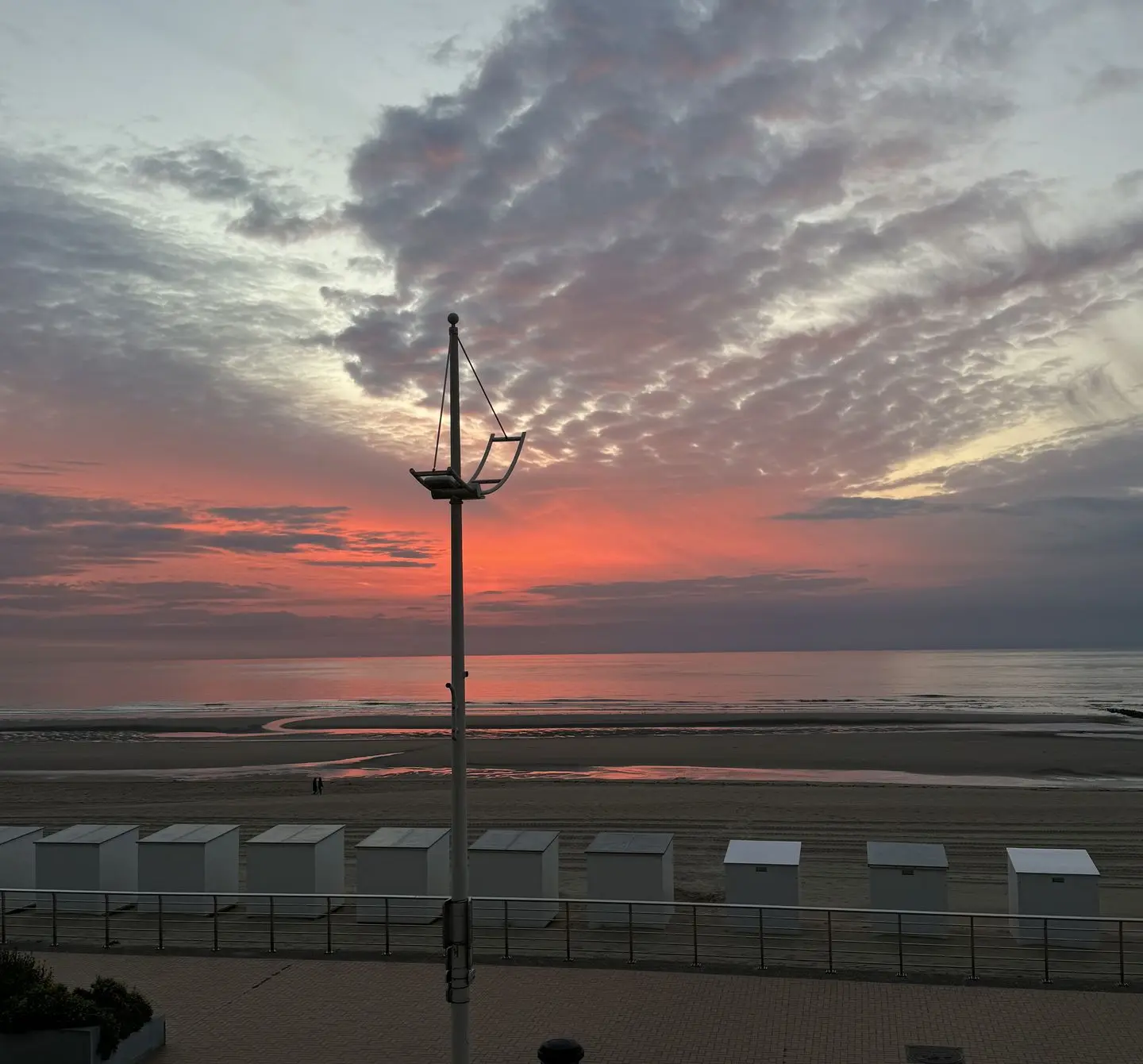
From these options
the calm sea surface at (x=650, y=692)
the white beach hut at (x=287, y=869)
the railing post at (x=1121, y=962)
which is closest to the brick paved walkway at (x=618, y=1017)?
the railing post at (x=1121, y=962)

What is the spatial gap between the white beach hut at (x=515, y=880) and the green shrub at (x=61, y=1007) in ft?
24.8

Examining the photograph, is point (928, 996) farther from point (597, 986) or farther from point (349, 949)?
point (349, 949)

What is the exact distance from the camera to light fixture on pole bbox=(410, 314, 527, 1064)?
9844 millimetres

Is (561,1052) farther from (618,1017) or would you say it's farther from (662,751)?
(662,751)

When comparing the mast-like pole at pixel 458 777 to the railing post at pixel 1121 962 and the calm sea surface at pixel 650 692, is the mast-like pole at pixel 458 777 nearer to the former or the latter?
the railing post at pixel 1121 962

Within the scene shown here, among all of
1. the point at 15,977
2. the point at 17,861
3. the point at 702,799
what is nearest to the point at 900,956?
the point at 15,977

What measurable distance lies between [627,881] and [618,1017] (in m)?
5.57

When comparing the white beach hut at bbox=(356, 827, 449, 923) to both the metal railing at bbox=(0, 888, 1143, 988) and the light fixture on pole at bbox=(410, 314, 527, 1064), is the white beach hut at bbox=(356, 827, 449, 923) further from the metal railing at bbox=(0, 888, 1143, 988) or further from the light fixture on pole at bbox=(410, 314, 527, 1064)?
the light fixture on pole at bbox=(410, 314, 527, 1064)

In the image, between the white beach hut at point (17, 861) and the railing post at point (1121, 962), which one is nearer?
the railing post at point (1121, 962)

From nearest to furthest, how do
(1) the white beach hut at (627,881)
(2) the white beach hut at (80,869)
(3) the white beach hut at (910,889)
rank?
(3) the white beach hut at (910,889) → (1) the white beach hut at (627,881) → (2) the white beach hut at (80,869)

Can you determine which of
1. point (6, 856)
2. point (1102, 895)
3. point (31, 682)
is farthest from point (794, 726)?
point (31, 682)

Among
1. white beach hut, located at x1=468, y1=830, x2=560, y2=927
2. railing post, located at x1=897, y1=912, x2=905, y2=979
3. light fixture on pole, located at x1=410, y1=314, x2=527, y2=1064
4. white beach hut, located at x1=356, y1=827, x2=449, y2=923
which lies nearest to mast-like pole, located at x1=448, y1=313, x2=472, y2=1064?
light fixture on pole, located at x1=410, y1=314, x2=527, y2=1064

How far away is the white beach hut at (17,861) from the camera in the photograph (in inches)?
850

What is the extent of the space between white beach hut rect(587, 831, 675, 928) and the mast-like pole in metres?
9.23
